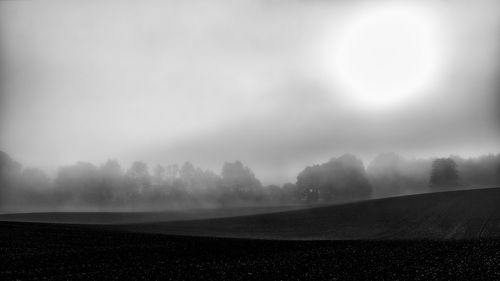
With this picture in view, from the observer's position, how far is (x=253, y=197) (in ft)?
366

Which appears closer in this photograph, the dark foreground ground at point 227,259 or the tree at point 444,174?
the dark foreground ground at point 227,259

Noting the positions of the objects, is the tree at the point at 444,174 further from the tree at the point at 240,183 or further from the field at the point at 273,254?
the field at the point at 273,254

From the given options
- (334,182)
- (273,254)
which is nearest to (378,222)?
(273,254)

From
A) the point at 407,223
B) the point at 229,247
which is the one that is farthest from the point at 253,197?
the point at 229,247

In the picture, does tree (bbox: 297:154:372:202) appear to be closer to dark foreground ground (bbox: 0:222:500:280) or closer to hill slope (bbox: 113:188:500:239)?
hill slope (bbox: 113:188:500:239)

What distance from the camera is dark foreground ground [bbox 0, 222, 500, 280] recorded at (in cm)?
1785

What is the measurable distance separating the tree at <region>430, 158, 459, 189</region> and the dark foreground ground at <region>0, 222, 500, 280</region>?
271ft

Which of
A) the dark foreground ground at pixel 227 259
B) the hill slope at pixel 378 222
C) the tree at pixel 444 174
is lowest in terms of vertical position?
the hill slope at pixel 378 222

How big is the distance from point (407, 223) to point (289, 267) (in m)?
33.8

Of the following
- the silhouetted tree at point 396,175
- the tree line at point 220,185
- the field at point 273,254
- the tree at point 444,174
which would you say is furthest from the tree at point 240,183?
the field at point 273,254

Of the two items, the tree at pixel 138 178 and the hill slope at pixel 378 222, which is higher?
the tree at pixel 138 178

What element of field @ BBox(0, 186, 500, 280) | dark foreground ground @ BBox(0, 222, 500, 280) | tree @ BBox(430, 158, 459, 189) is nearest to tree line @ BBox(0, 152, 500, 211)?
tree @ BBox(430, 158, 459, 189)

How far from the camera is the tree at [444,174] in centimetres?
10425

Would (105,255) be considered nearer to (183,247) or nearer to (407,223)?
(183,247)
